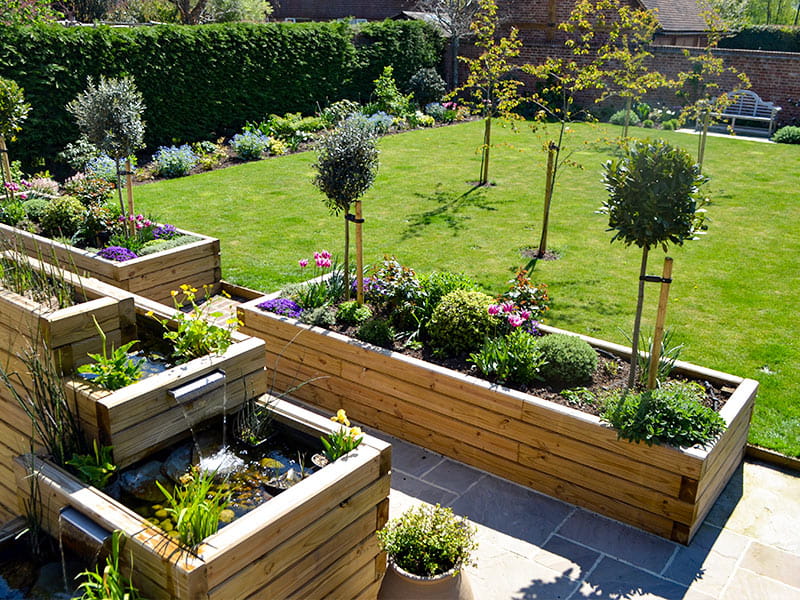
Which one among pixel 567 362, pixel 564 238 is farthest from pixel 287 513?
pixel 564 238

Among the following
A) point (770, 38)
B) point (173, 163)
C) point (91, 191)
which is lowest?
point (173, 163)

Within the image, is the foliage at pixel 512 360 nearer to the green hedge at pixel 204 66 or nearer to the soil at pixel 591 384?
the soil at pixel 591 384

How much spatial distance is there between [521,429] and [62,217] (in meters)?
6.16

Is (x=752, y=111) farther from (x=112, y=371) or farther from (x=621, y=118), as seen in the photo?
(x=112, y=371)

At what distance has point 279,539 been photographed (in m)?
3.27

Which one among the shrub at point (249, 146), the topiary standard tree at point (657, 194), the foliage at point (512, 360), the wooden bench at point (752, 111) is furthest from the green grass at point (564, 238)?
the wooden bench at point (752, 111)

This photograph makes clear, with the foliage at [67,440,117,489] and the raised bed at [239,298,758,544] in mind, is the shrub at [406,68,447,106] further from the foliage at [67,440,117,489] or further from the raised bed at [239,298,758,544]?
the foliage at [67,440,117,489]

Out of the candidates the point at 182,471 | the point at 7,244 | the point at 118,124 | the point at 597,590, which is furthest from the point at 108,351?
the point at 118,124

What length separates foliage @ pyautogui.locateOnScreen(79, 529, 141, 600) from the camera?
9.54 ft

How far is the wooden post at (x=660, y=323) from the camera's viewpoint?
4.68m

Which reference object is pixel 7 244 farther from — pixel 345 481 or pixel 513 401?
pixel 513 401

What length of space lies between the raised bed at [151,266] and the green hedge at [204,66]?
5.92 metres

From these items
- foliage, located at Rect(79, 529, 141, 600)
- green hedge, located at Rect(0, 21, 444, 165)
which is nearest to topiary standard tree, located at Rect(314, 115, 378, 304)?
foliage, located at Rect(79, 529, 141, 600)

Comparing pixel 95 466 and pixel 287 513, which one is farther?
pixel 95 466
